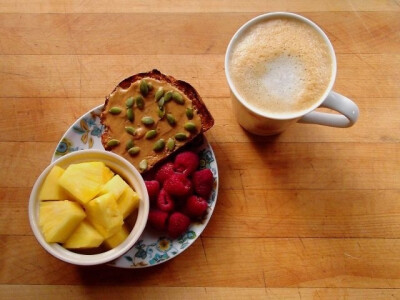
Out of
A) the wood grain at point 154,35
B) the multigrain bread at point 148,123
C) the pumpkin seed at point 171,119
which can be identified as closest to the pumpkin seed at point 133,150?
the multigrain bread at point 148,123

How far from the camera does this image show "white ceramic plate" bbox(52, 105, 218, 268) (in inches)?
43.1

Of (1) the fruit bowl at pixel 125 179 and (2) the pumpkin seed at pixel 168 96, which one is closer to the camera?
(1) the fruit bowl at pixel 125 179

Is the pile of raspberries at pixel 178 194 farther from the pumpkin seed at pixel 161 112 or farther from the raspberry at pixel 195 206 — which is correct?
the pumpkin seed at pixel 161 112

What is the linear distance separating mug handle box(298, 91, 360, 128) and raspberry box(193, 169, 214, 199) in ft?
0.85

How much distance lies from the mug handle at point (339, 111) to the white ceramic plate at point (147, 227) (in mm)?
261

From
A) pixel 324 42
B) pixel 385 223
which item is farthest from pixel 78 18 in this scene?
pixel 385 223

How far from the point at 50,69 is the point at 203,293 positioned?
2.36ft

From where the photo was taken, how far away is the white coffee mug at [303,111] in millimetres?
1011

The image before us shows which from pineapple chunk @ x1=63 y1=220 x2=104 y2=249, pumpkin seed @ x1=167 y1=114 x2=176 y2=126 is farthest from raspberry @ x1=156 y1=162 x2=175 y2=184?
pineapple chunk @ x1=63 y1=220 x2=104 y2=249

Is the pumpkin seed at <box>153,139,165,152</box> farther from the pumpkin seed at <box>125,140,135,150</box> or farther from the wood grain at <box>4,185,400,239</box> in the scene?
the wood grain at <box>4,185,400,239</box>

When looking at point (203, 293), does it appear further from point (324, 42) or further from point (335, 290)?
point (324, 42)

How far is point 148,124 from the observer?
1.10 m

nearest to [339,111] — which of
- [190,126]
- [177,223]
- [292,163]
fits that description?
[292,163]

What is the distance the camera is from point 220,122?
124 centimetres
